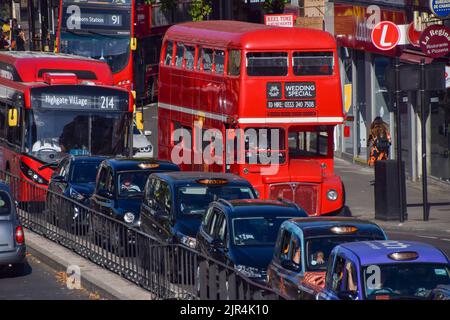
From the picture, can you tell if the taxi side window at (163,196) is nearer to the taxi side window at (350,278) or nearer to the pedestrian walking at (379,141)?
the taxi side window at (350,278)

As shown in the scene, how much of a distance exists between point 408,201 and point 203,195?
1256 cm

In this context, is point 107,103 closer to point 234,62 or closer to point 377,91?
point 234,62

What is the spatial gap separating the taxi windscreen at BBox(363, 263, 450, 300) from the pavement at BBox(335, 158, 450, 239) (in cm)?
1243

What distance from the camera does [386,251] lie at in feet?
45.6

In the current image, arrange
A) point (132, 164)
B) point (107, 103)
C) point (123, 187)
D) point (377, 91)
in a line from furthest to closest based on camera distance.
A: point (377, 91), point (107, 103), point (132, 164), point (123, 187)

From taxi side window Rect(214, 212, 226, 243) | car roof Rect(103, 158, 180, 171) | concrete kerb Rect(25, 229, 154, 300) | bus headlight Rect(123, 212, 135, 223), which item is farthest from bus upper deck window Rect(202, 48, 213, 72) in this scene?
taxi side window Rect(214, 212, 226, 243)

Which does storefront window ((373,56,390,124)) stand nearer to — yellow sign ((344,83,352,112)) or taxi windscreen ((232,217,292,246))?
yellow sign ((344,83,352,112))

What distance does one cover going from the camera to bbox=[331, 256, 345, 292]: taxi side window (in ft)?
45.9

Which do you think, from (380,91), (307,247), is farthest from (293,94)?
(380,91)

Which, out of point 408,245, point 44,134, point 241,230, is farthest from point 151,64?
point 408,245

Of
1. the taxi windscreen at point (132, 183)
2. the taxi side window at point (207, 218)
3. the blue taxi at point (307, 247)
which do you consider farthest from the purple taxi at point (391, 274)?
the taxi windscreen at point (132, 183)

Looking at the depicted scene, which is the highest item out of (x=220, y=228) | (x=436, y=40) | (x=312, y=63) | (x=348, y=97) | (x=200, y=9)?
(x=200, y=9)

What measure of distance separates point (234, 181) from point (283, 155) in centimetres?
605

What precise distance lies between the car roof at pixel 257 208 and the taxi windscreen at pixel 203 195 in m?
1.86
